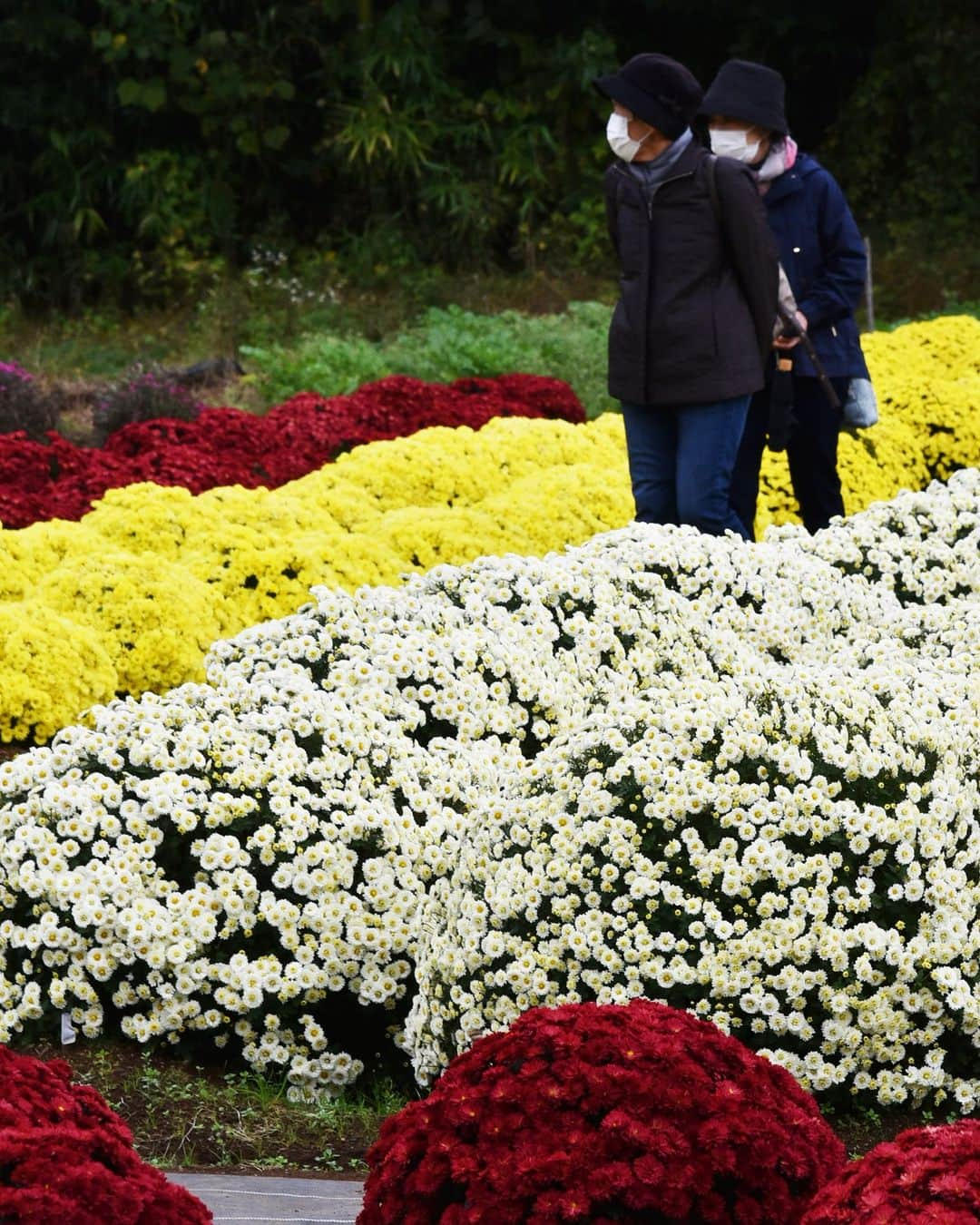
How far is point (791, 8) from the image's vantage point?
1959cm

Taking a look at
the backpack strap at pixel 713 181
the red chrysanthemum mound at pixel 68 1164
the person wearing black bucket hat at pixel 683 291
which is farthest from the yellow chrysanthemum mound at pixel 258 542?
the red chrysanthemum mound at pixel 68 1164

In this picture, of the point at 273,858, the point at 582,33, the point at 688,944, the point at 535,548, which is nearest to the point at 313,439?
the point at 535,548

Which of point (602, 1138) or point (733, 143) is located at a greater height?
point (733, 143)

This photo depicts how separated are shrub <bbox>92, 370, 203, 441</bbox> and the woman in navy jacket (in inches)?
159

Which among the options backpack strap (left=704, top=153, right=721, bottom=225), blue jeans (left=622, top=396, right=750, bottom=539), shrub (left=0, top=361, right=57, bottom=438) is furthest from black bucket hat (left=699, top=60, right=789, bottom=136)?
shrub (left=0, top=361, right=57, bottom=438)

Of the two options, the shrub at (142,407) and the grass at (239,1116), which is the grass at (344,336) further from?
the grass at (239,1116)

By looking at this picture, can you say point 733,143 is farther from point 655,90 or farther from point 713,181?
point 655,90

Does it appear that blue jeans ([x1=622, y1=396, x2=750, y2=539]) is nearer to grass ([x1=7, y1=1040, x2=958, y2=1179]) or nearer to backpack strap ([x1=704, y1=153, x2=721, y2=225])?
backpack strap ([x1=704, y1=153, x2=721, y2=225])

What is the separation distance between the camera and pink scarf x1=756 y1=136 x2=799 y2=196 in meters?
6.80

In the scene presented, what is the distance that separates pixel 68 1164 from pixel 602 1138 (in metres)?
0.67

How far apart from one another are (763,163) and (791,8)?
1373cm

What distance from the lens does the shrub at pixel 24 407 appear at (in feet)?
33.9

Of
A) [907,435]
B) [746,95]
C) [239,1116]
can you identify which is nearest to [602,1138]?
[239,1116]

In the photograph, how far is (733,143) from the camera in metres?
6.59
